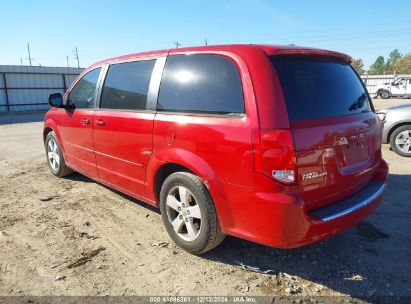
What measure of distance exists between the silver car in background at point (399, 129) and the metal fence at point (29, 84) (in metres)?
23.3

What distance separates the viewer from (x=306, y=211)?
2.67m

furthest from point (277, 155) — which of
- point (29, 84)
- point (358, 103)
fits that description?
point (29, 84)

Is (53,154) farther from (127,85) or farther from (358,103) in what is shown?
(358,103)

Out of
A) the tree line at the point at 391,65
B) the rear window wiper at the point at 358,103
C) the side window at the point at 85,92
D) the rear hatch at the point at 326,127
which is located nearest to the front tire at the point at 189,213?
the rear hatch at the point at 326,127

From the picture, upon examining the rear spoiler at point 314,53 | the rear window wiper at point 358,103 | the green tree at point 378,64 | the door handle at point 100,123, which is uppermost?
the green tree at point 378,64

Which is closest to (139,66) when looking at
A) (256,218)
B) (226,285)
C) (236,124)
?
(236,124)

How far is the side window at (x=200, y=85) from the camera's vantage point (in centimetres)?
292

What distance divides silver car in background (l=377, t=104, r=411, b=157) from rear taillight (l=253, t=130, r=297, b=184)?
18.7ft

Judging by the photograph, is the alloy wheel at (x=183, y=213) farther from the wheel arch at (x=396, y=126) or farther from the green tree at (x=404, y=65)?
the green tree at (x=404, y=65)

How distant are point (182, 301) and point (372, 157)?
218 centimetres

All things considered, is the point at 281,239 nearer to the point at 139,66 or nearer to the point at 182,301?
the point at 182,301

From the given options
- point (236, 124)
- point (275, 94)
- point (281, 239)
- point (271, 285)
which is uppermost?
point (275, 94)

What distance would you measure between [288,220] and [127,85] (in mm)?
2439

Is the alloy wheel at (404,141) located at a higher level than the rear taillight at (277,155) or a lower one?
lower
